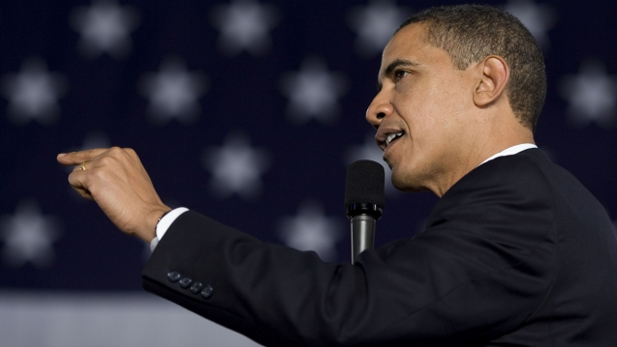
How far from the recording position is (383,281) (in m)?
1.04

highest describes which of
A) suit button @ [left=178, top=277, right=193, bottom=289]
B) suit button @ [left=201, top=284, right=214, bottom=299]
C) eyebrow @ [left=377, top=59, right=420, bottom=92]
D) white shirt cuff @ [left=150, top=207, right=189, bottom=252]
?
eyebrow @ [left=377, top=59, right=420, bottom=92]

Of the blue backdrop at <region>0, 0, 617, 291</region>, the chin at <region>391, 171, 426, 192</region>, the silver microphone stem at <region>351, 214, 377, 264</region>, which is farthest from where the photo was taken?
the blue backdrop at <region>0, 0, 617, 291</region>

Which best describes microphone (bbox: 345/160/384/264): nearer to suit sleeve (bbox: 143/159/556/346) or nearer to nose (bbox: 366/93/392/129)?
Result: nose (bbox: 366/93/392/129)

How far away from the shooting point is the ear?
1.50m

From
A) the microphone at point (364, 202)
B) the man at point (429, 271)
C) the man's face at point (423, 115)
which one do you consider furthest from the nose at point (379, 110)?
the man at point (429, 271)

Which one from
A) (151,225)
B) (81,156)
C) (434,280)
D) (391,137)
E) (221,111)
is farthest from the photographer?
(221,111)

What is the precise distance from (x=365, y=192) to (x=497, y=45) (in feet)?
1.37

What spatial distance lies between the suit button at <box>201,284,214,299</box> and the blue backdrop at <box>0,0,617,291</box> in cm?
185

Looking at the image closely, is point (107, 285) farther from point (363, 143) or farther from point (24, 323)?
point (363, 143)

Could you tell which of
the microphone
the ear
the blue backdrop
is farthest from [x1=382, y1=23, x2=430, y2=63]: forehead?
the blue backdrop

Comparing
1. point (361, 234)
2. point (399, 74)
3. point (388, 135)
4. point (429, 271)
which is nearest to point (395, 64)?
point (399, 74)

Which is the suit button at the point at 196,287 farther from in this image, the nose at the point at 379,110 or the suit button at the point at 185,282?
the nose at the point at 379,110

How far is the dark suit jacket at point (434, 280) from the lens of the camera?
1.03 m

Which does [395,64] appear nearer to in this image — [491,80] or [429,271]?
[491,80]
